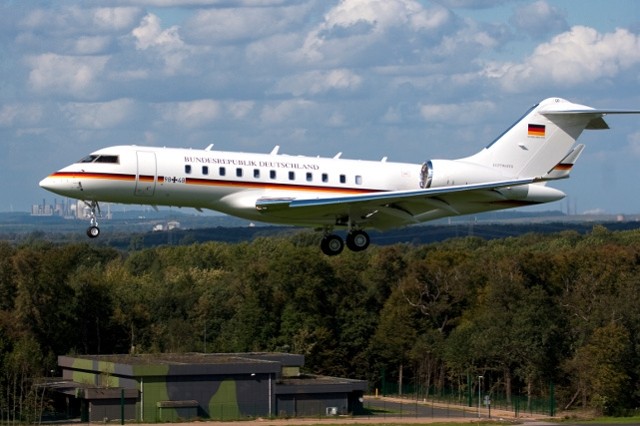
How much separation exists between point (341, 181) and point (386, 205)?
181cm

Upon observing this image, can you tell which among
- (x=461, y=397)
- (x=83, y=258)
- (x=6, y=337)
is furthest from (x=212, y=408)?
(x=83, y=258)

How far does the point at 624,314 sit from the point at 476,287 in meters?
16.1

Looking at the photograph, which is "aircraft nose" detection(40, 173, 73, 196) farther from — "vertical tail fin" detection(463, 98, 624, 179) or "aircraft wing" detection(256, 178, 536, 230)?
"vertical tail fin" detection(463, 98, 624, 179)

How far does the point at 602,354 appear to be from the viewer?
289 ft

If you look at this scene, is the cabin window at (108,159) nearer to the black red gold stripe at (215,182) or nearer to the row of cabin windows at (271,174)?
the black red gold stripe at (215,182)

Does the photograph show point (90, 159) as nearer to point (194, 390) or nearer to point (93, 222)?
point (93, 222)

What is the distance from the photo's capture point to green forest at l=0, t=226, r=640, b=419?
91.6 m

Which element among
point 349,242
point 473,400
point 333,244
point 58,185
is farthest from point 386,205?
point 473,400

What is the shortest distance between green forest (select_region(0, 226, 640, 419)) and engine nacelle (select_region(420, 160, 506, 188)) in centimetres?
4018

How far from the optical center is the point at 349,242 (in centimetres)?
4894

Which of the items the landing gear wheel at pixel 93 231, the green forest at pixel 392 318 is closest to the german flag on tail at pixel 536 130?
the landing gear wheel at pixel 93 231

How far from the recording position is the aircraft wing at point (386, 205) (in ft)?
150

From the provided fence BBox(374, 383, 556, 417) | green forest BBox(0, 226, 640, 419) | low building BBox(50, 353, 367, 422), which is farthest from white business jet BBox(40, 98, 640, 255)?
green forest BBox(0, 226, 640, 419)

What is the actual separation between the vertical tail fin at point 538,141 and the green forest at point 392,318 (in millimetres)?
38365
